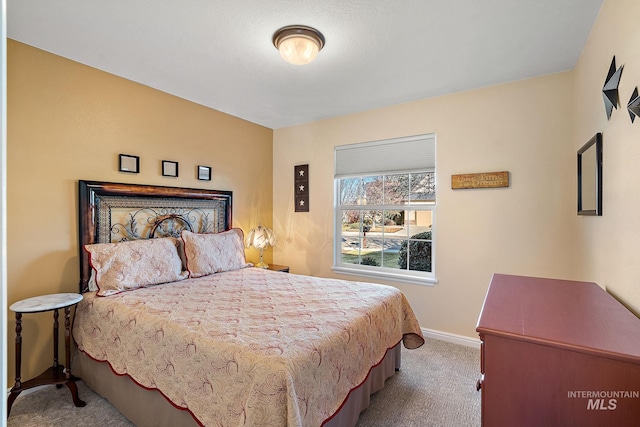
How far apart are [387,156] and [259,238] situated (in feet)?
5.95

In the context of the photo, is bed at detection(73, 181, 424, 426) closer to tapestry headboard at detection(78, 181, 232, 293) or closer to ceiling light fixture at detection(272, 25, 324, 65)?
tapestry headboard at detection(78, 181, 232, 293)

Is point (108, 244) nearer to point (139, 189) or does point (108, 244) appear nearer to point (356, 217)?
point (139, 189)

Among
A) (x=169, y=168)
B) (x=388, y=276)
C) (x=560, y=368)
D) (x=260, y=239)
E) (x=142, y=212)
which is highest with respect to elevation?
(x=169, y=168)

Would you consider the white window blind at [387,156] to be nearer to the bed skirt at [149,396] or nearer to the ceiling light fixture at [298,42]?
the ceiling light fixture at [298,42]

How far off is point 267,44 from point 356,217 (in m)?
2.19

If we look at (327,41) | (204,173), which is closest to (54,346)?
(204,173)

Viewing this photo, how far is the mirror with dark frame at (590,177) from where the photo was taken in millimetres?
1747

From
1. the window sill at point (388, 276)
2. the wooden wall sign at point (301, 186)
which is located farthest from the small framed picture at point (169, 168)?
the window sill at point (388, 276)

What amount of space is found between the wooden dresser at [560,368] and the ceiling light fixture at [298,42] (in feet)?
6.14

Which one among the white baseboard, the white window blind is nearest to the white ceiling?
the white window blind

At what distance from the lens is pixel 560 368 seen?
91cm

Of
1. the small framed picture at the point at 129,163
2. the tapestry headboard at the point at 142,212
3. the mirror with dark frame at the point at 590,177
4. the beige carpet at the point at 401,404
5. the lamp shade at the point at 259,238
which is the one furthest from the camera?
the lamp shade at the point at 259,238

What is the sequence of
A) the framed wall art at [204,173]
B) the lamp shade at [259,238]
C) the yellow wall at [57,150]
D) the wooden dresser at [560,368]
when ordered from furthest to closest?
1. the lamp shade at [259,238]
2. the framed wall art at [204,173]
3. the yellow wall at [57,150]
4. the wooden dresser at [560,368]

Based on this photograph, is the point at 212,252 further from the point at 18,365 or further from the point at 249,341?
the point at 249,341
